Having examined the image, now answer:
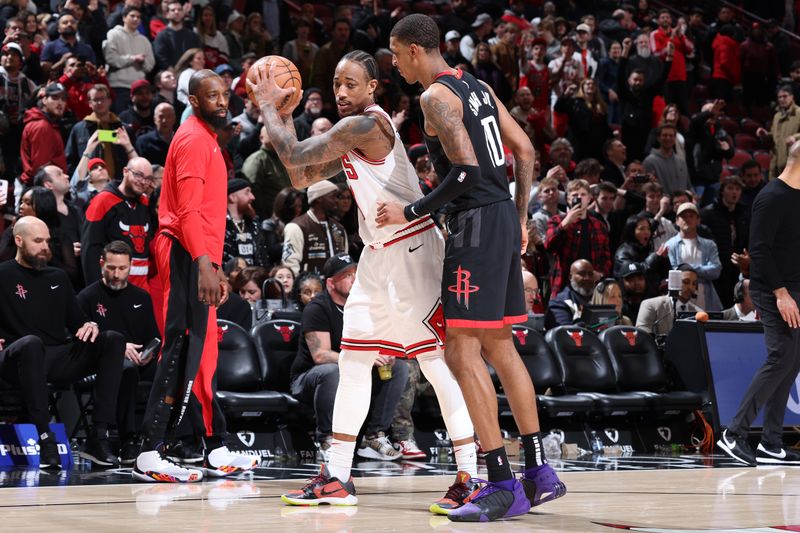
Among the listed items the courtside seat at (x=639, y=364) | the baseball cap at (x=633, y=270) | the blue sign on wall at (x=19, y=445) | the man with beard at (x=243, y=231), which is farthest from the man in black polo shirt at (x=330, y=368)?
the baseball cap at (x=633, y=270)

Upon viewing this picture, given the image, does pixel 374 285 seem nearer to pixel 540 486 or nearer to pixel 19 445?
pixel 540 486

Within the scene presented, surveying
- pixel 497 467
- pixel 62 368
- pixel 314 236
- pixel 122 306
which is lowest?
pixel 497 467

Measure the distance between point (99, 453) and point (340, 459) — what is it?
2861mm

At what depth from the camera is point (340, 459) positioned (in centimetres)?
529

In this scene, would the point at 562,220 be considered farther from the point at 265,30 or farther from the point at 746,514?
the point at 746,514

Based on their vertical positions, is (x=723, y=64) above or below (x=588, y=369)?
above

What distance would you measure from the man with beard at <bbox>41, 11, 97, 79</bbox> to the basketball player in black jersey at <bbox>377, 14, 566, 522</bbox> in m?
8.50

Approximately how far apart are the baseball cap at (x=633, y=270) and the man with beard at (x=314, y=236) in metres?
3.01

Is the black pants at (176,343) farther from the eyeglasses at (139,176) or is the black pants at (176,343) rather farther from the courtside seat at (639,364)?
the courtside seat at (639,364)

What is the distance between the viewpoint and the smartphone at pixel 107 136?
1095 cm

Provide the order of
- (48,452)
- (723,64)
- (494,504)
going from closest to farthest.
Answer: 1. (494,504)
2. (48,452)
3. (723,64)

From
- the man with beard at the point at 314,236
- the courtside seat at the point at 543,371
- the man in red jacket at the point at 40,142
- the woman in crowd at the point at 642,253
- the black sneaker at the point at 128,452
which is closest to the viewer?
the black sneaker at the point at 128,452

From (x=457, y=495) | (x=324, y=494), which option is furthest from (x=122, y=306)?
(x=457, y=495)

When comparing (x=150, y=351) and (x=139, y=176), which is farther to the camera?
(x=139, y=176)
